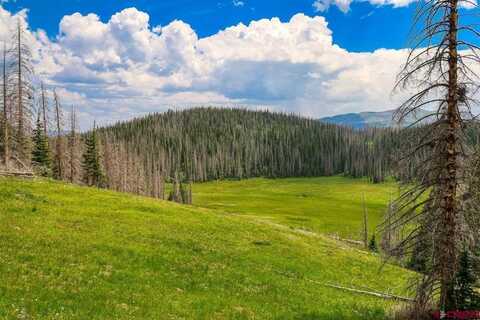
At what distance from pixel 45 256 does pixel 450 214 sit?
1864 centimetres

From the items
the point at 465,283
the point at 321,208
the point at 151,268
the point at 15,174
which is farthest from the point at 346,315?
the point at 321,208

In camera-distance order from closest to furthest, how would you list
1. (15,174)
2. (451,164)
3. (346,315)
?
(451,164) < (346,315) < (15,174)

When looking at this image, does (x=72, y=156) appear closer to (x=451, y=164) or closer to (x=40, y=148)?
(x=40, y=148)

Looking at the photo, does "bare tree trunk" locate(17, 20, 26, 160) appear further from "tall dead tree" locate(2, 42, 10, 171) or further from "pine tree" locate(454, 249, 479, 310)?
"pine tree" locate(454, 249, 479, 310)

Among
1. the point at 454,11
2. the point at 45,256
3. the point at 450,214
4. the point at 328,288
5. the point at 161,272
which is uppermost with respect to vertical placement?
the point at 454,11

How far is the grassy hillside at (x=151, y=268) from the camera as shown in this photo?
51.1ft

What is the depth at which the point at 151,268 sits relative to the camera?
21.5 meters

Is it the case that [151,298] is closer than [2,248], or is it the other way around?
[151,298]

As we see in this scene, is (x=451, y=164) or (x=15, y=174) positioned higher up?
(x=451, y=164)

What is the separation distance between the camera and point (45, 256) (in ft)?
64.0

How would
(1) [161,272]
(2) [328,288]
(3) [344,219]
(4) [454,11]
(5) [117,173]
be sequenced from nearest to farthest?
(4) [454,11] → (1) [161,272] → (2) [328,288] → (5) [117,173] → (3) [344,219]

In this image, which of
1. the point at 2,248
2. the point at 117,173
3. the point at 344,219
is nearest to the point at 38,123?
the point at 117,173

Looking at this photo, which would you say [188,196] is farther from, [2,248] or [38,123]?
[2,248]

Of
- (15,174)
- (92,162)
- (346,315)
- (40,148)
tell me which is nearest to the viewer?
(346,315)
